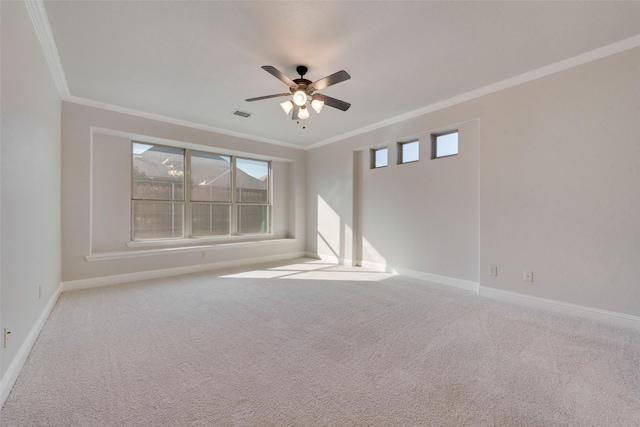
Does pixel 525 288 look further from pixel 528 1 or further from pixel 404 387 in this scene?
pixel 528 1

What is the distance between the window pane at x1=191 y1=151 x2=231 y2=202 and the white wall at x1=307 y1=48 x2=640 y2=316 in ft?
12.0

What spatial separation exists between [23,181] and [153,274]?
2.83 meters

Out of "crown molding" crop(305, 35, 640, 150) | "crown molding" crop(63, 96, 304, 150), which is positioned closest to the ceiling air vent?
"crown molding" crop(63, 96, 304, 150)

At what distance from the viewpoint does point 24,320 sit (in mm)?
2117

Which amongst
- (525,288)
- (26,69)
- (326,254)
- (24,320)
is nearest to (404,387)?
(525,288)

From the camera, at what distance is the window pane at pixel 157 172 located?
4.81 meters

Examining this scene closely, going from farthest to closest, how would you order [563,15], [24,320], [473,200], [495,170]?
[473,200] → [495,170] → [563,15] → [24,320]

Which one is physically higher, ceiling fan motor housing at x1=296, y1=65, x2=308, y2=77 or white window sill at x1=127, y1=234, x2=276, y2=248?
ceiling fan motor housing at x1=296, y1=65, x2=308, y2=77

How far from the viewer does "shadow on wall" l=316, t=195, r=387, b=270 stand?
5.42m

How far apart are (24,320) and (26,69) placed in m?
2.00

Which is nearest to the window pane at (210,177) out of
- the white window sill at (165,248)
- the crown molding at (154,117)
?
the crown molding at (154,117)

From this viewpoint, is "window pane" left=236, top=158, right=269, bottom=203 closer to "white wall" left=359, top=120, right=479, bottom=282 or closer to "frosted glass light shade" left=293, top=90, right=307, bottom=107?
"white wall" left=359, top=120, right=479, bottom=282

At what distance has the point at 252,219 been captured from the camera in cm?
640

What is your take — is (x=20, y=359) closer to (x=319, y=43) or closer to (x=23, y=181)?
(x=23, y=181)
